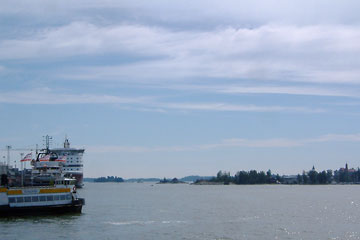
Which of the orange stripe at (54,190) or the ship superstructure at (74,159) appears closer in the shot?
the orange stripe at (54,190)

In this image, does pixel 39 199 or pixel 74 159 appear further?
pixel 74 159

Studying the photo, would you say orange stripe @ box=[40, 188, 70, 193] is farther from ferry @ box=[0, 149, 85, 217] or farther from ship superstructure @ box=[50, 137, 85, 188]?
ship superstructure @ box=[50, 137, 85, 188]

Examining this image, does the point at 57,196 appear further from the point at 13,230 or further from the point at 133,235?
the point at 133,235

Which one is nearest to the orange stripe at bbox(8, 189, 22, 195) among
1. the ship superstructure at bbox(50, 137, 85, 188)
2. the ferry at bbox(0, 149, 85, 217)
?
the ferry at bbox(0, 149, 85, 217)

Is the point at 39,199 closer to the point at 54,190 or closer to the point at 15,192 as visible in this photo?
the point at 54,190

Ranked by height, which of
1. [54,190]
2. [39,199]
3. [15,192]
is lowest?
[39,199]

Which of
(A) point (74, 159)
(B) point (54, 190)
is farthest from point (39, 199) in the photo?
(A) point (74, 159)

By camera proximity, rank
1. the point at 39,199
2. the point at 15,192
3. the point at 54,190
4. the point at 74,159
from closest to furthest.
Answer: the point at 15,192 < the point at 39,199 < the point at 54,190 < the point at 74,159

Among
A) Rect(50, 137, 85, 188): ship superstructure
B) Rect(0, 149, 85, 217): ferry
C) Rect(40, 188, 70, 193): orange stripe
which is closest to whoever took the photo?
Rect(0, 149, 85, 217): ferry

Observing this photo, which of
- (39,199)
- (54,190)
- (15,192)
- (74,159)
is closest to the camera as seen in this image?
(15,192)

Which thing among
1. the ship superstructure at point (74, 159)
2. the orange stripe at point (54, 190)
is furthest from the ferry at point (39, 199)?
the ship superstructure at point (74, 159)

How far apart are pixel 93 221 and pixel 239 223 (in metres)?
17.3

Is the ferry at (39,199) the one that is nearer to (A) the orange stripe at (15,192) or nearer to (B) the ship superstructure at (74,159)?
(A) the orange stripe at (15,192)

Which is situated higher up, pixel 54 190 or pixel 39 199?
pixel 54 190
